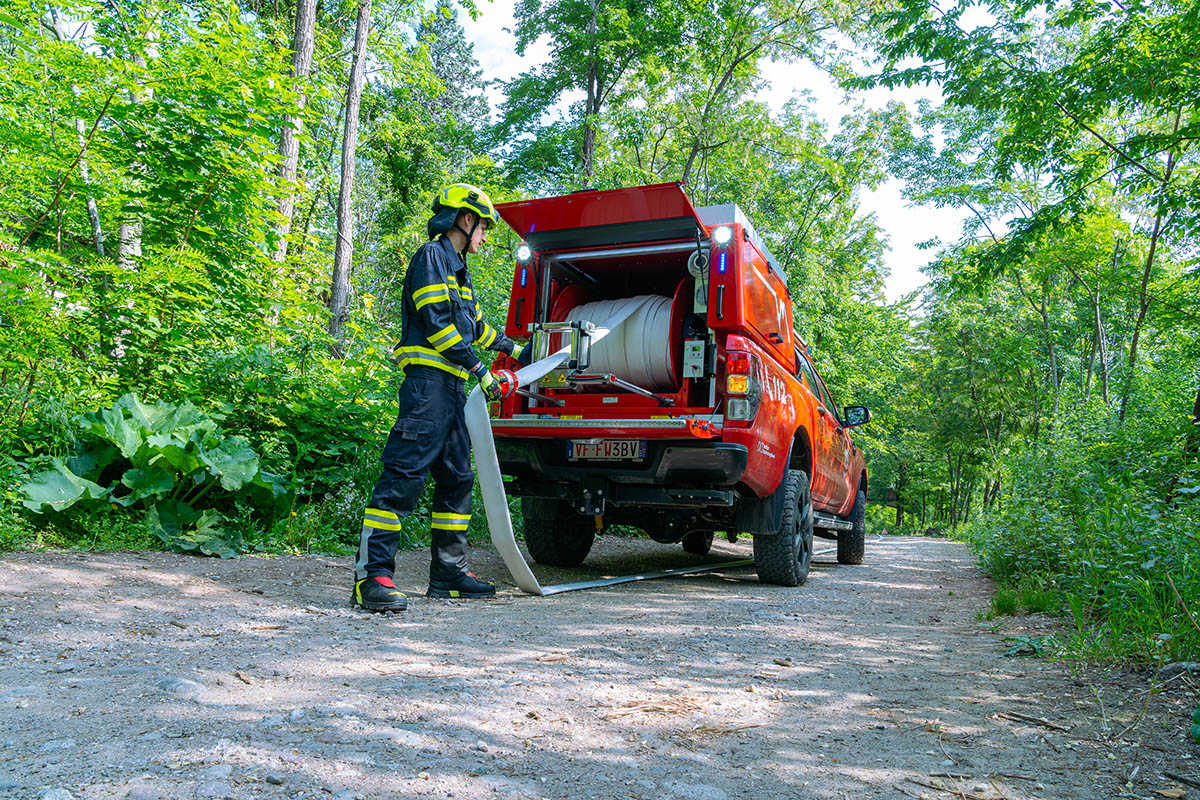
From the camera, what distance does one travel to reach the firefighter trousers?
13.2ft

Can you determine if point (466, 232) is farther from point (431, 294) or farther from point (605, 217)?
point (605, 217)

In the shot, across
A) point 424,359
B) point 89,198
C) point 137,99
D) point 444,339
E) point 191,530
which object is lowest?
point 191,530

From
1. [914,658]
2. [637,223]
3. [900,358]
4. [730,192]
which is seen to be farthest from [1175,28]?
[900,358]

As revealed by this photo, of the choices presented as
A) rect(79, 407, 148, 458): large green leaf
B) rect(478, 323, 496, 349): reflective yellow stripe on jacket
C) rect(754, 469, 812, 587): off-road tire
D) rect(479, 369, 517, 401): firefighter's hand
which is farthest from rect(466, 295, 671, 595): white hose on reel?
rect(79, 407, 148, 458): large green leaf

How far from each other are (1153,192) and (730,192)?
1128 centimetres

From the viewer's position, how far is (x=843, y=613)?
476 cm

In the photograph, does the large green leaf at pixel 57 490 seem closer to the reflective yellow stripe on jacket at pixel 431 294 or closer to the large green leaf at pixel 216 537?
the large green leaf at pixel 216 537

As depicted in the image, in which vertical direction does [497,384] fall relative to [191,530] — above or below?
above

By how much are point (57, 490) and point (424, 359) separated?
2.52 meters

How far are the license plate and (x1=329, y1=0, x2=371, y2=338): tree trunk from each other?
7134 millimetres

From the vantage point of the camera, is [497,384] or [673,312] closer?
[497,384]

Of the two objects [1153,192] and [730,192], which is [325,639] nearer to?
[1153,192]

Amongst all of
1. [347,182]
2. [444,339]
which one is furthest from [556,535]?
[347,182]

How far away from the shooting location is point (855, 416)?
8.05m
